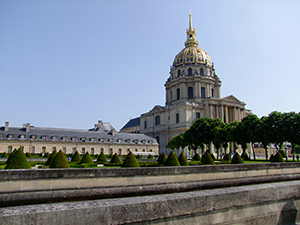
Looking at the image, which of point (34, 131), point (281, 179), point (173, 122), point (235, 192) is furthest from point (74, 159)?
point (173, 122)

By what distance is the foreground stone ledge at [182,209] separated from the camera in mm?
3018

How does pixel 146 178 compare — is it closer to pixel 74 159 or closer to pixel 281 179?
pixel 281 179

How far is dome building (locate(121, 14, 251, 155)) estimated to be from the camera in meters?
65.8

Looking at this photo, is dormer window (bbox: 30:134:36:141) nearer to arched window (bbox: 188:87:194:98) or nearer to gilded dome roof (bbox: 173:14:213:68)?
arched window (bbox: 188:87:194:98)

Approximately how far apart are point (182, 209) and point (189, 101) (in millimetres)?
67488

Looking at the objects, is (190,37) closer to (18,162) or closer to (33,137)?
(33,137)

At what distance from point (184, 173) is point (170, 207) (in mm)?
4515

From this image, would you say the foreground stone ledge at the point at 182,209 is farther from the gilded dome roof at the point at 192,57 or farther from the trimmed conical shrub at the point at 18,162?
the gilded dome roof at the point at 192,57

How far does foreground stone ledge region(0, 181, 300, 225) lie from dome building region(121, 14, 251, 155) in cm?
5834

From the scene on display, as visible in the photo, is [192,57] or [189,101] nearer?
[189,101]

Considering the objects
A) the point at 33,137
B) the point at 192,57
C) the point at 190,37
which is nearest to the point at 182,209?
the point at 33,137

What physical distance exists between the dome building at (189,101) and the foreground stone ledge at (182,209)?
2297 inches

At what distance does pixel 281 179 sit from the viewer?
7.70 metres

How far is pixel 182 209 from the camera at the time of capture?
148 inches
